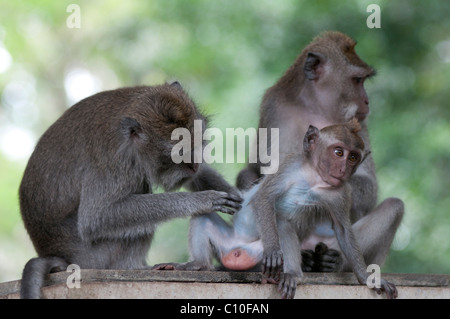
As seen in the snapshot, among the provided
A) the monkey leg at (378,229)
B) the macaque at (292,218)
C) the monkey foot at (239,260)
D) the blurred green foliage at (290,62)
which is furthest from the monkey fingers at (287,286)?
the blurred green foliage at (290,62)

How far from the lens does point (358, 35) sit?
9.43 meters

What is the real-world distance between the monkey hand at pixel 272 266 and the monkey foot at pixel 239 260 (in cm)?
54

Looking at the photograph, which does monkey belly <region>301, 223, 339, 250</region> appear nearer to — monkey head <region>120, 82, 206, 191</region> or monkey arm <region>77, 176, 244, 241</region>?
monkey arm <region>77, 176, 244, 241</region>

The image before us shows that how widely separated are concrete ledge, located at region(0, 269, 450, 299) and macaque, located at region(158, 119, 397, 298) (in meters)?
0.10

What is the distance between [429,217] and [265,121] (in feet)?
13.3

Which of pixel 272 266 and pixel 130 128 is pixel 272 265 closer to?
pixel 272 266

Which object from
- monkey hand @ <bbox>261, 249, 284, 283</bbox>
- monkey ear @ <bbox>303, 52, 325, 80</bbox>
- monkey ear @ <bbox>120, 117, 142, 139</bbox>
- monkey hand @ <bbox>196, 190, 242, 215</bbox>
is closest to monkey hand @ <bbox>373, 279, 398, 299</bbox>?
monkey hand @ <bbox>261, 249, 284, 283</bbox>

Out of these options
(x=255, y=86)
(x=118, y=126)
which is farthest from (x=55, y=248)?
(x=255, y=86)

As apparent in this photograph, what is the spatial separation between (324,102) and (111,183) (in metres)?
2.13

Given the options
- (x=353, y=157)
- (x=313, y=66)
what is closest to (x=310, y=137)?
(x=353, y=157)

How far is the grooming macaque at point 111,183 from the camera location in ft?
16.6

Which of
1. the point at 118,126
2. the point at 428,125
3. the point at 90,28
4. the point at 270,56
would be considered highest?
the point at 90,28

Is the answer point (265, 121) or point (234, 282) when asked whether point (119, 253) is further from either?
point (265, 121)

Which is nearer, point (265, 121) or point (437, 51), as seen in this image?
point (265, 121)
